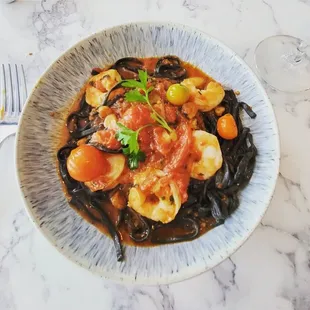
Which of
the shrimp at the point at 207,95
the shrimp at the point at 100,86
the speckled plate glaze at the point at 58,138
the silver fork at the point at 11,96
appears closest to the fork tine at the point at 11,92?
the silver fork at the point at 11,96

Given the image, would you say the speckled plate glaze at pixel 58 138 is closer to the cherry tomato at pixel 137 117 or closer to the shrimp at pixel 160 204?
the shrimp at pixel 160 204

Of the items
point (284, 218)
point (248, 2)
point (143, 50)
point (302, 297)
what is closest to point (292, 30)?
point (248, 2)

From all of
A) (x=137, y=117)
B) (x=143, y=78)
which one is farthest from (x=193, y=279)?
(x=143, y=78)

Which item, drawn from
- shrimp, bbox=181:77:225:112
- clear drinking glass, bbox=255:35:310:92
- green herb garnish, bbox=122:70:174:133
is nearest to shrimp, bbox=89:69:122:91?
green herb garnish, bbox=122:70:174:133

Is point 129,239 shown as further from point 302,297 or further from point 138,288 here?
point 302,297

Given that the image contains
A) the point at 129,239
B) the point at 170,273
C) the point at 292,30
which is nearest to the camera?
the point at 170,273

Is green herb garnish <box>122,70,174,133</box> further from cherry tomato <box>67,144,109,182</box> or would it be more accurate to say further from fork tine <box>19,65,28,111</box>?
fork tine <box>19,65,28,111</box>
